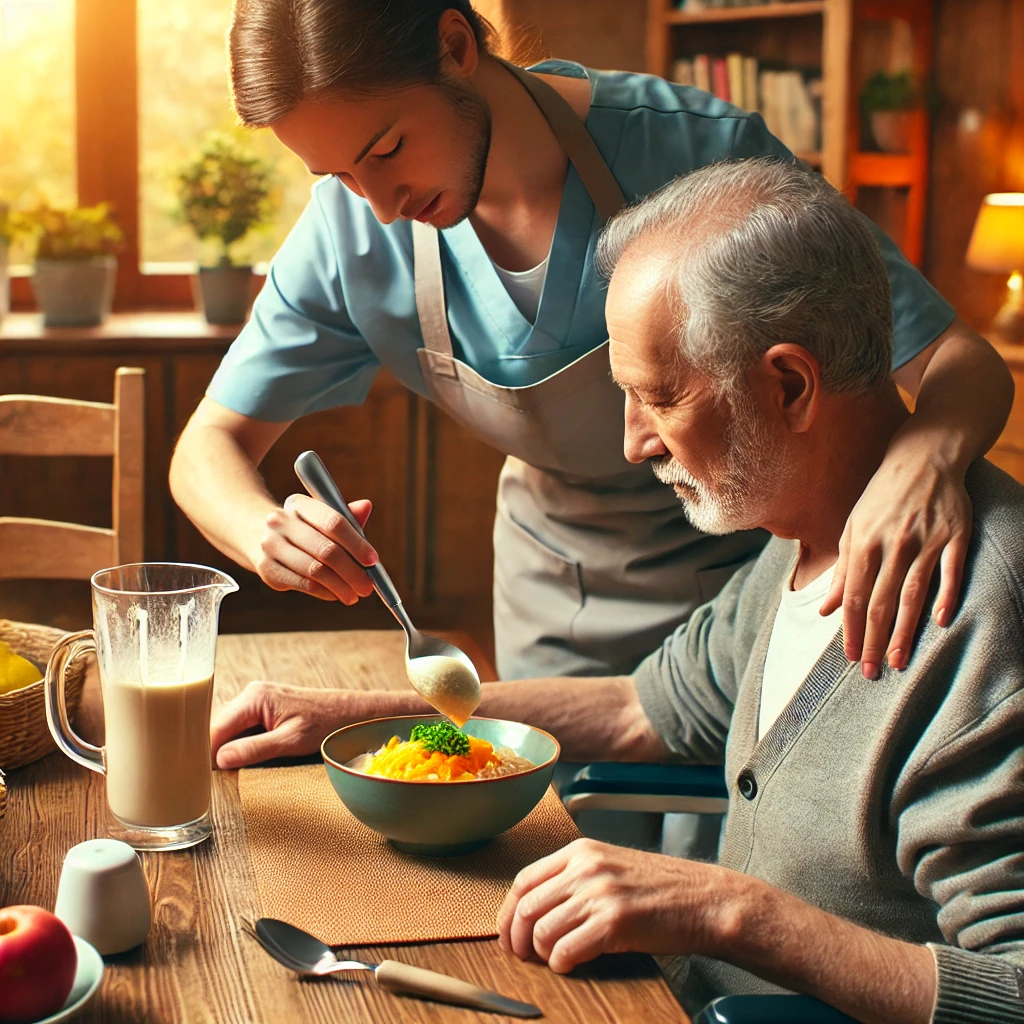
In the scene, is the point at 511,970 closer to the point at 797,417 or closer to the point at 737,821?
the point at 737,821

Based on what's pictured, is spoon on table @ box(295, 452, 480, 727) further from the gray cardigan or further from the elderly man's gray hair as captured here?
the elderly man's gray hair

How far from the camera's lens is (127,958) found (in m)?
0.98

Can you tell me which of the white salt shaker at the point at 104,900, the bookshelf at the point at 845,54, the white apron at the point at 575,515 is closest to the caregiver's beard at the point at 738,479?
the white apron at the point at 575,515

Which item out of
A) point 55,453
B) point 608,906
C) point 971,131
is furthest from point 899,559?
point 971,131

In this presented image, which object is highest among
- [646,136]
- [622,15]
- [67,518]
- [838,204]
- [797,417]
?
[622,15]

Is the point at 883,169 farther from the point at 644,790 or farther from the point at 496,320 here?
the point at 644,790

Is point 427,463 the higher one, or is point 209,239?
point 209,239

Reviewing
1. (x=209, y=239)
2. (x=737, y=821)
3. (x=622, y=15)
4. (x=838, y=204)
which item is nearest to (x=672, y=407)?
(x=838, y=204)

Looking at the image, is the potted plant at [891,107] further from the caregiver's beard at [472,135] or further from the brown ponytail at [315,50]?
the brown ponytail at [315,50]

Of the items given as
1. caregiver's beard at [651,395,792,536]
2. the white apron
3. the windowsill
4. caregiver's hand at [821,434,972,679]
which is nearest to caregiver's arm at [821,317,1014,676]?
caregiver's hand at [821,434,972,679]

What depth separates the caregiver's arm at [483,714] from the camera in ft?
4.59

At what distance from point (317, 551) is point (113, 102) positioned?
9.58 feet

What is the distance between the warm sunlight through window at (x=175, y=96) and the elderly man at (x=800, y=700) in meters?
2.68

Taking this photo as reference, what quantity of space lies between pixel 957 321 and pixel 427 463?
225cm
